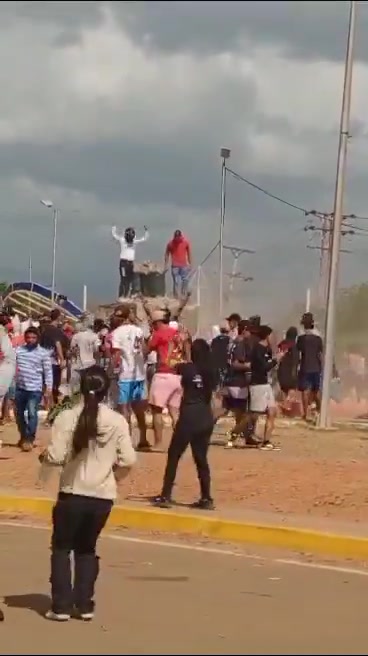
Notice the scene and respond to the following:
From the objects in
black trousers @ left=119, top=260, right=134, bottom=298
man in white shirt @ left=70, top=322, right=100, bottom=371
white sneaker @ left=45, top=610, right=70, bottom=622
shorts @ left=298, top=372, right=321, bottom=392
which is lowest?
white sneaker @ left=45, top=610, right=70, bottom=622

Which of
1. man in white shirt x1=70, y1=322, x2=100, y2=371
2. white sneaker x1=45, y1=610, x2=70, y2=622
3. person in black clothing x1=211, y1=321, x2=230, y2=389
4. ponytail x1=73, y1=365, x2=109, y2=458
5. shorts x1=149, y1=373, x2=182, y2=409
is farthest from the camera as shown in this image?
man in white shirt x1=70, y1=322, x2=100, y2=371

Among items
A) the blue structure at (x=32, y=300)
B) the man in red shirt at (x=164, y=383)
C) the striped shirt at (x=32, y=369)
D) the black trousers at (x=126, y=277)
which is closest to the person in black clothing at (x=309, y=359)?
the man in red shirt at (x=164, y=383)

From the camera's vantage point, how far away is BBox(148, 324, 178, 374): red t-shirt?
15453 mm

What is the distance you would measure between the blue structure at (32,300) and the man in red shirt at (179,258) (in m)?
10.5

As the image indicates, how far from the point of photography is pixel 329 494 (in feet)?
41.7

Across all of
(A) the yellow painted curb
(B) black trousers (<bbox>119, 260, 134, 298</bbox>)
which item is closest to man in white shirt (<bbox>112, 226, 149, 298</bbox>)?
(B) black trousers (<bbox>119, 260, 134, 298</bbox>)

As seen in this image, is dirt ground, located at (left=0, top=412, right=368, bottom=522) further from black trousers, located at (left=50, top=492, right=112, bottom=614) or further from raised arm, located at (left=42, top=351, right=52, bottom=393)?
black trousers, located at (left=50, top=492, right=112, bottom=614)

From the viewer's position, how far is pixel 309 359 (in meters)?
19.6

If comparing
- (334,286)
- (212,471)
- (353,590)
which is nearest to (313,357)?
(334,286)

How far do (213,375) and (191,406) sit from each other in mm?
366

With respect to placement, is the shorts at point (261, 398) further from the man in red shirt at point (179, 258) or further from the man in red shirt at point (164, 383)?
the man in red shirt at point (179, 258)

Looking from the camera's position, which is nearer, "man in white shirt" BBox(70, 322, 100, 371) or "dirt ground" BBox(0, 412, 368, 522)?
"dirt ground" BBox(0, 412, 368, 522)

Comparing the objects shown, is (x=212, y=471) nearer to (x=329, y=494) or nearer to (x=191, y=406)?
(x=329, y=494)

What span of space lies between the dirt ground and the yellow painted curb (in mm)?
714
